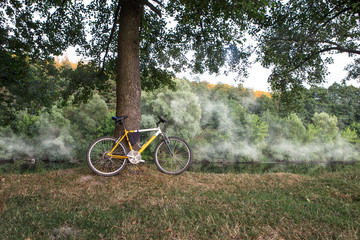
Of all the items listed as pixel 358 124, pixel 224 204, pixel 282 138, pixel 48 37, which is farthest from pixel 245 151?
pixel 224 204

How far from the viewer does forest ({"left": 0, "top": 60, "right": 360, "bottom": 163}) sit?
89.5ft

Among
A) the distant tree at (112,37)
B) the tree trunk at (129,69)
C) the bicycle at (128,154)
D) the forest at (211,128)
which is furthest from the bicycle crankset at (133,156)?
the forest at (211,128)

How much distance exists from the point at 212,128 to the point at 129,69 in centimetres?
3137

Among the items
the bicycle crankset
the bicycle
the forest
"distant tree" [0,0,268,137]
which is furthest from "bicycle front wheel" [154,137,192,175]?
the forest

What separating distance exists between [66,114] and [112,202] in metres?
31.4

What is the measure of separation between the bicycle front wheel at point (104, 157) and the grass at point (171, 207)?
0.23 metres

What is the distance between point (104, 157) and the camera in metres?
4.80

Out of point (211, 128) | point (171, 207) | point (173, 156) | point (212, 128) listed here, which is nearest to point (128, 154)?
point (173, 156)

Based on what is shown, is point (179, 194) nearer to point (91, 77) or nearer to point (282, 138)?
point (91, 77)

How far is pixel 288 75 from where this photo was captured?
9.45 m

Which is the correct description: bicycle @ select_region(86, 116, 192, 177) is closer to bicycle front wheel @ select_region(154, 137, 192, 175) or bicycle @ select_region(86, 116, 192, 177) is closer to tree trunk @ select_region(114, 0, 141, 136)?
bicycle front wheel @ select_region(154, 137, 192, 175)

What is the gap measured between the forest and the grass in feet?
55.9

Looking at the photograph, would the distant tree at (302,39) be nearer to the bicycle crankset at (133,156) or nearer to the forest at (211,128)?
the bicycle crankset at (133,156)

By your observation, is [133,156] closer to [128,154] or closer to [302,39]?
[128,154]
